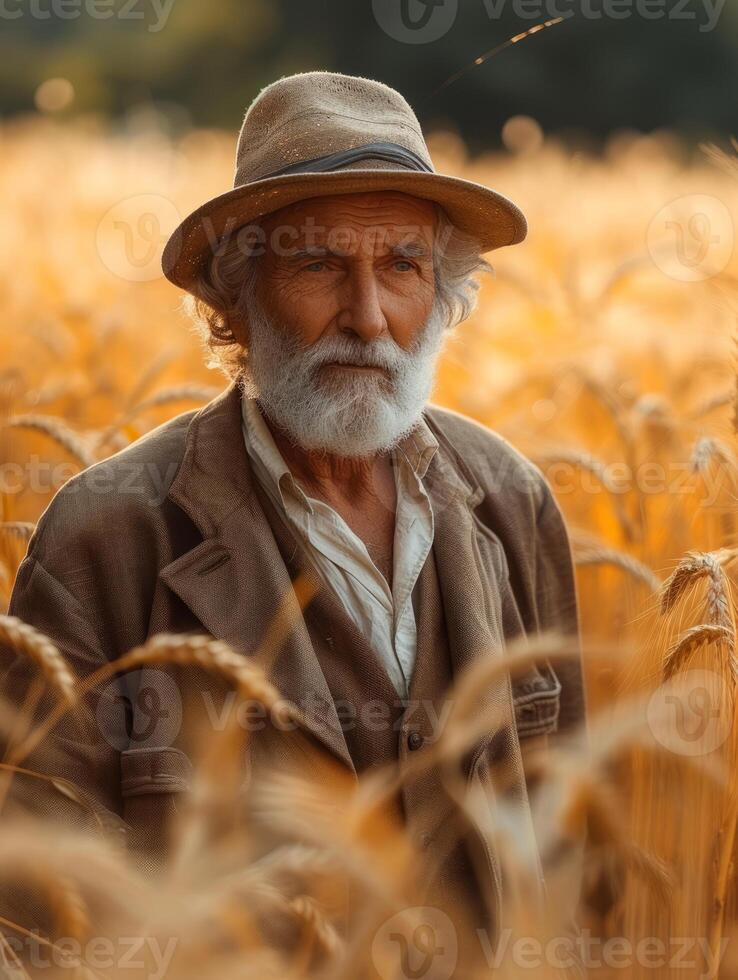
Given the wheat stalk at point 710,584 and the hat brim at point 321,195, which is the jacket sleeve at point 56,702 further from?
the wheat stalk at point 710,584

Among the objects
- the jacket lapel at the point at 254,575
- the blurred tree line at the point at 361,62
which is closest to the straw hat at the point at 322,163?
the jacket lapel at the point at 254,575

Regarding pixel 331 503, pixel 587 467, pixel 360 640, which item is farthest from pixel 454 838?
pixel 587 467

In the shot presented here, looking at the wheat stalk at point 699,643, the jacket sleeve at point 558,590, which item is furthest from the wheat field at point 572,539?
the jacket sleeve at point 558,590

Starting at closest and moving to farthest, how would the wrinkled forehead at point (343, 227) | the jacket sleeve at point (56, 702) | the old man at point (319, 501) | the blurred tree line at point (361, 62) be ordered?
the jacket sleeve at point (56, 702), the old man at point (319, 501), the wrinkled forehead at point (343, 227), the blurred tree line at point (361, 62)

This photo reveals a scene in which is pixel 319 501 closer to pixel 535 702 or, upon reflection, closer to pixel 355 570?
pixel 355 570

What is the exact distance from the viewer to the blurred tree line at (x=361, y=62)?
16391 millimetres

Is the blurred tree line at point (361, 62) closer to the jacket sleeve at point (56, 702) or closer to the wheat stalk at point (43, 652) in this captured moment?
the jacket sleeve at point (56, 702)

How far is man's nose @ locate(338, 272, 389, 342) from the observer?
6.93 feet

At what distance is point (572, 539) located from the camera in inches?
114

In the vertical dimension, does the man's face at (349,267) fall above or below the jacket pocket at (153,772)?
above

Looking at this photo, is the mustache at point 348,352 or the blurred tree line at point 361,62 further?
the blurred tree line at point 361,62

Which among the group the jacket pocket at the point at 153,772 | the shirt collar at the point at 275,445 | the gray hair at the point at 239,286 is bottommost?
the jacket pocket at the point at 153,772

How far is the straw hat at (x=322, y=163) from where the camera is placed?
2049 millimetres

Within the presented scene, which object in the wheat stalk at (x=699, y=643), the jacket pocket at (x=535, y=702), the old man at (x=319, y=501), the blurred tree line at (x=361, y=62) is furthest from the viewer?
the blurred tree line at (x=361, y=62)
